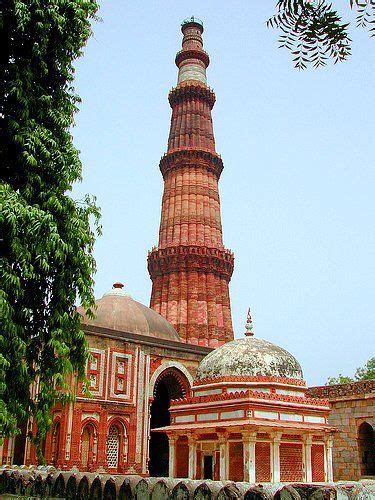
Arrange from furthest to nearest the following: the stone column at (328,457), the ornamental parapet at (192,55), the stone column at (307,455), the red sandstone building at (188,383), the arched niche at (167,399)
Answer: the ornamental parapet at (192,55) → the arched niche at (167,399) → the stone column at (328,457) → the stone column at (307,455) → the red sandstone building at (188,383)

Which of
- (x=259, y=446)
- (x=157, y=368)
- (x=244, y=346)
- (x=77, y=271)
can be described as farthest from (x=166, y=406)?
(x=77, y=271)

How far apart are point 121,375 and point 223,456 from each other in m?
6.23

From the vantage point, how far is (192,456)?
15664 millimetres

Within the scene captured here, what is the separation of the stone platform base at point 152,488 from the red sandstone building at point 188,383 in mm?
5049

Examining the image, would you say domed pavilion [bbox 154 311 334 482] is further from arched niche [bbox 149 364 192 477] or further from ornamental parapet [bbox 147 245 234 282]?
ornamental parapet [bbox 147 245 234 282]

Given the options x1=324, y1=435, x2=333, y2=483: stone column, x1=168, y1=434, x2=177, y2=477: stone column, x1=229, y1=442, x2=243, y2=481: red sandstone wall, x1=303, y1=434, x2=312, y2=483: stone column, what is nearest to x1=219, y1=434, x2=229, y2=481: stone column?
x1=229, y1=442, x2=243, y2=481: red sandstone wall

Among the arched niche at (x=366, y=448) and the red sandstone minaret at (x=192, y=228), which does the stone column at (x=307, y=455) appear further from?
the red sandstone minaret at (x=192, y=228)

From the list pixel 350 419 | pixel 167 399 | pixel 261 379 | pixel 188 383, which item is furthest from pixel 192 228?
pixel 261 379

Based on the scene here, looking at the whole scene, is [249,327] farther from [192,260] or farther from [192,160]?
[192,160]

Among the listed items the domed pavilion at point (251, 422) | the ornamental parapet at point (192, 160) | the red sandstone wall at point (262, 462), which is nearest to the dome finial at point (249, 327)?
the domed pavilion at point (251, 422)

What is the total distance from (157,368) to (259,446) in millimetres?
7169

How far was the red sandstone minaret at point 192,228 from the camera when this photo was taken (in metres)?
27.8

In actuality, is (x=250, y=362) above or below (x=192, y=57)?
below

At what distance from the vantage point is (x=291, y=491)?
5293 mm
